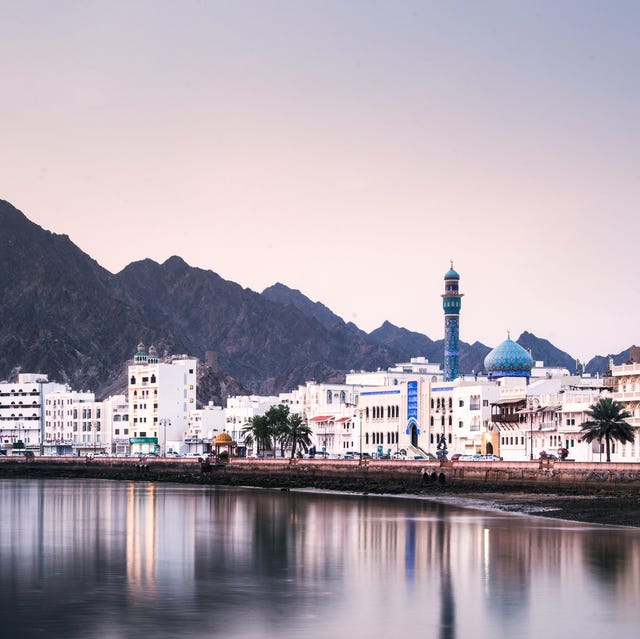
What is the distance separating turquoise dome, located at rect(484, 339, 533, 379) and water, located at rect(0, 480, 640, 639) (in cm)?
7333

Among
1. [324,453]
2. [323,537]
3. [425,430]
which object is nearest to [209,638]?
[323,537]

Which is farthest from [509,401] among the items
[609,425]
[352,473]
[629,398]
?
[609,425]

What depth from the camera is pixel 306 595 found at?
4203 cm

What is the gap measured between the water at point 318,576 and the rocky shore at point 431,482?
6.80 m

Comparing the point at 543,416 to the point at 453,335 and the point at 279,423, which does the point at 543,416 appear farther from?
the point at 453,335

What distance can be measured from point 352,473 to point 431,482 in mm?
18861

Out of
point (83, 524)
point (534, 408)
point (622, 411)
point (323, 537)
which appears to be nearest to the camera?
point (323, 537)

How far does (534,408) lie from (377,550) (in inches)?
2806

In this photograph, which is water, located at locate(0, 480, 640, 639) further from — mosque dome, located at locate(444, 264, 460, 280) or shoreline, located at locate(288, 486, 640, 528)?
mosque dome, located at locate(444, 264, 460, 280)

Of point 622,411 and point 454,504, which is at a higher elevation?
point 622,411

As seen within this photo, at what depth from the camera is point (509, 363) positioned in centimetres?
15225

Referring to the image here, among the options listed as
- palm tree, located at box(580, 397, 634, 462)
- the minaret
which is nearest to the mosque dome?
the minaret

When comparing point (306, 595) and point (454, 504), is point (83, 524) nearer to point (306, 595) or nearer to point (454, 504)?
point (454, 504)

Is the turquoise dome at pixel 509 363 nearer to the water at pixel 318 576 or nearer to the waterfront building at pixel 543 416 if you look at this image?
the waterfront building at pixel 543 416
